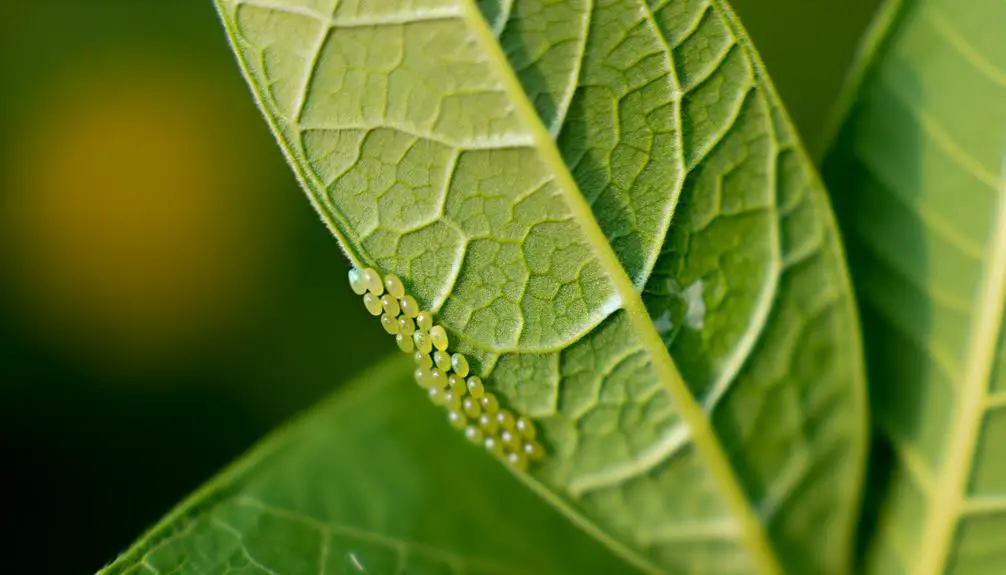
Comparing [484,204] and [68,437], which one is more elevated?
[484,204]

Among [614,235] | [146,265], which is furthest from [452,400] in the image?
[146,265]

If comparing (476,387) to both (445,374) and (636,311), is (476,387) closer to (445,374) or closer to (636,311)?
(445,374)

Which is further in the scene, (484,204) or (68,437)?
(68,437)

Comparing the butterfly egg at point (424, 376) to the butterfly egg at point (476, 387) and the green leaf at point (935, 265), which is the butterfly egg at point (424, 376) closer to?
the butterfly egg at point (476, 387)

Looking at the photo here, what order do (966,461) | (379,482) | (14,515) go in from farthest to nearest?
(14,515), (379,482), (966,461)

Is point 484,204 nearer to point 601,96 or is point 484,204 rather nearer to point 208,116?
point 601,96

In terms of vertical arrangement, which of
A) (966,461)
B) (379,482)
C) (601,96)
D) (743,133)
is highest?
(601,96)

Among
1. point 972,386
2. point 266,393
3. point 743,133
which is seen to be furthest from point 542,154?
point 266,393
